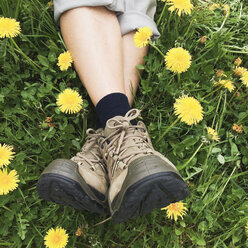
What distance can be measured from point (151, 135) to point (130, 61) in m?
0.43

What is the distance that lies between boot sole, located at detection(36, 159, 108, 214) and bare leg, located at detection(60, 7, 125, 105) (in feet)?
1.34

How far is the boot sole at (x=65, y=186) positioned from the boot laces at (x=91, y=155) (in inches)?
5.7

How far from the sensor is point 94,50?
1.31 m

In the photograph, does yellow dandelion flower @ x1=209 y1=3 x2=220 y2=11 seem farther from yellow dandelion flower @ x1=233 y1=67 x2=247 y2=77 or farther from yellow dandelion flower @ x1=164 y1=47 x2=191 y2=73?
yellow dandelion flower @ x1=164 y1=47 x2=191 y2=73

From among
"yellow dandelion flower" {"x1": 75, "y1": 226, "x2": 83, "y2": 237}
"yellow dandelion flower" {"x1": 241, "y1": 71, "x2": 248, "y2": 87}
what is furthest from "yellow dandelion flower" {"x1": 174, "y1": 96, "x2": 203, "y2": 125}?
"yellow dandelion flower" {"x1": 75, "y1": 226, "x2": 83, "y2": 237}

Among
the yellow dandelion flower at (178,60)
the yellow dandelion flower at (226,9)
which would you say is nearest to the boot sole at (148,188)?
the yellow dandelion flower at (178,60)

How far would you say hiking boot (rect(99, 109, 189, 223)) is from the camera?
940mm

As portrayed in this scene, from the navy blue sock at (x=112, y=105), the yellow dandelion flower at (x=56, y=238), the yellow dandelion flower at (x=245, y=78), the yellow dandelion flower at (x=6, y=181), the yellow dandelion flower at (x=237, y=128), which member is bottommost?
the yellow dandelion flower at (x=56, y=238)

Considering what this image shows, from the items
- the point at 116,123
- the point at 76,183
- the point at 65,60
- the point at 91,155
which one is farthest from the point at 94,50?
the point at 76,183

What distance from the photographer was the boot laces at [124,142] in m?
1.17

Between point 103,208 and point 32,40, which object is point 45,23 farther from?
point 103,208

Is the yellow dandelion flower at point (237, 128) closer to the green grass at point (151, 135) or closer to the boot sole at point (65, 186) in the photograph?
the green grass at point (151, 135)

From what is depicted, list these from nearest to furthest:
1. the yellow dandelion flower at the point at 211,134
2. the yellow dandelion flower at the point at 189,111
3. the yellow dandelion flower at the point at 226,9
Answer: the yellow dandelion flower at the point at 189,111, the yellow dandelion flower at the point at 211,134, the yellow dandelion flower at the point at 226,9

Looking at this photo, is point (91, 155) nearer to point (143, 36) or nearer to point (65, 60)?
point (65, 60)
